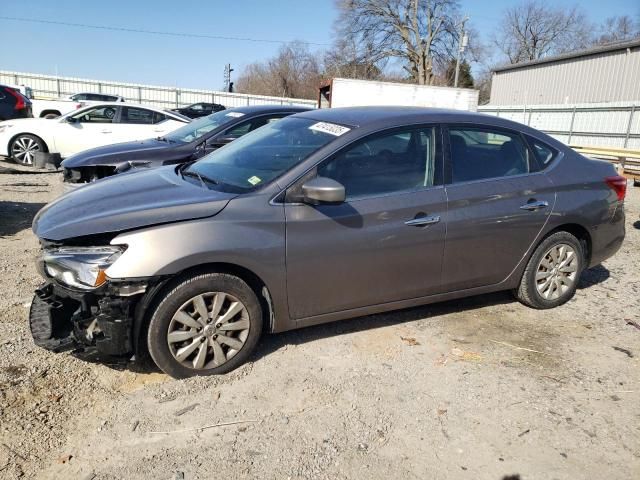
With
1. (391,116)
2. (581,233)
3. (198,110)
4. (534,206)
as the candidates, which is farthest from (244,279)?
(198,110)

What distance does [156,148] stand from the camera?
676 centimetres

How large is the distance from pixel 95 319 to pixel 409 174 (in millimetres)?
2311

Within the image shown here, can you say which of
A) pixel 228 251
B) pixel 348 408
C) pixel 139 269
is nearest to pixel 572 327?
pixel 348 408

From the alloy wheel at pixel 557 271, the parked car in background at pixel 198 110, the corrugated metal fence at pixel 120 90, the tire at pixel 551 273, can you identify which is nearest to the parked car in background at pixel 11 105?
the parked car in background at pixel 198 110

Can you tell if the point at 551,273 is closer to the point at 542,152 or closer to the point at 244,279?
the point at 542,152

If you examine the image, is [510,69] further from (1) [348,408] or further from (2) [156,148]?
(1) [348,408]

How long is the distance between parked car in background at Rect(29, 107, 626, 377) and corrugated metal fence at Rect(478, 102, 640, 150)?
1836 cm

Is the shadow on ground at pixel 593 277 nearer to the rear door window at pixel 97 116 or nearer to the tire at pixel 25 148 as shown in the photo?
the rear door window at pixel 97 116

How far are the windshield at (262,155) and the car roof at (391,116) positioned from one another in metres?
0.13

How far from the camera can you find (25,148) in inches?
438

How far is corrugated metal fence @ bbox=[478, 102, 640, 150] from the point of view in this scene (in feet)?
66.0

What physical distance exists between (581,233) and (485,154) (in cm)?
131

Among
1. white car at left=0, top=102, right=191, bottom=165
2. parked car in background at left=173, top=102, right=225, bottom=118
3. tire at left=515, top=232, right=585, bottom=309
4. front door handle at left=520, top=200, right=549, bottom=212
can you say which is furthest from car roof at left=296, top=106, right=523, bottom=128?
parked car in background at left=173, top=102, right=225, bottom=118

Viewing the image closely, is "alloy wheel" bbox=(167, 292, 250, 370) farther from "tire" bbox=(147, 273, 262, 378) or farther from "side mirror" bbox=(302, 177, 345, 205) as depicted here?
"side mirror" bbox=(302, 177, 345, 205)
